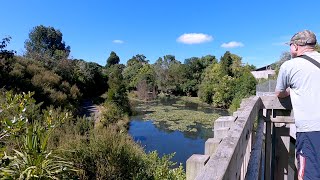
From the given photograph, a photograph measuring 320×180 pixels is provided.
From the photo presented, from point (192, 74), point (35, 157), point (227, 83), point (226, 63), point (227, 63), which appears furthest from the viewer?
point (192, 74)

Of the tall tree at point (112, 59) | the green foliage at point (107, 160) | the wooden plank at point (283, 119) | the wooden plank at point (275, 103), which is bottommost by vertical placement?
the green foliage at point (107, 160)

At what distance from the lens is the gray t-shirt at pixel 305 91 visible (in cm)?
145

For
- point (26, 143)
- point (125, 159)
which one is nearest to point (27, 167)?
point (26, 143)

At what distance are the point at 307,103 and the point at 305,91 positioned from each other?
0.22 feet

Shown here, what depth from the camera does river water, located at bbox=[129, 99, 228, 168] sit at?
12448mm

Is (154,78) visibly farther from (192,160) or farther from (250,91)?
(192,160)

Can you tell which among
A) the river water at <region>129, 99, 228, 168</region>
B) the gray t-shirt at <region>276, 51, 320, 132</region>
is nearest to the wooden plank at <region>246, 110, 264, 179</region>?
the gray t-shirt at <region>276, 51, 320, 132</region>

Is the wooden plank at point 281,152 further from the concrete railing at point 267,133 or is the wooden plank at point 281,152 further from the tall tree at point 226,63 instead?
the tall tree at point 226,63

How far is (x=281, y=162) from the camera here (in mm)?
2338

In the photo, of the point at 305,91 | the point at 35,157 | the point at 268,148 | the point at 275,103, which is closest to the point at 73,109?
the point at 35,157

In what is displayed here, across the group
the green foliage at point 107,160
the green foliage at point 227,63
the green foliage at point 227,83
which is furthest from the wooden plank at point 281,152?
the green foliage at point 227,63

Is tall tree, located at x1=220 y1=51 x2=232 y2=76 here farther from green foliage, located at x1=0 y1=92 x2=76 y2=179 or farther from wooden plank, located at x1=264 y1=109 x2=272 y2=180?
wooden plank, located at x1=264 y1=109 x2=272 y2=180

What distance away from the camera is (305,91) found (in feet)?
4.86

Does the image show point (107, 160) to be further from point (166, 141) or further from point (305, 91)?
point (166, 141)
